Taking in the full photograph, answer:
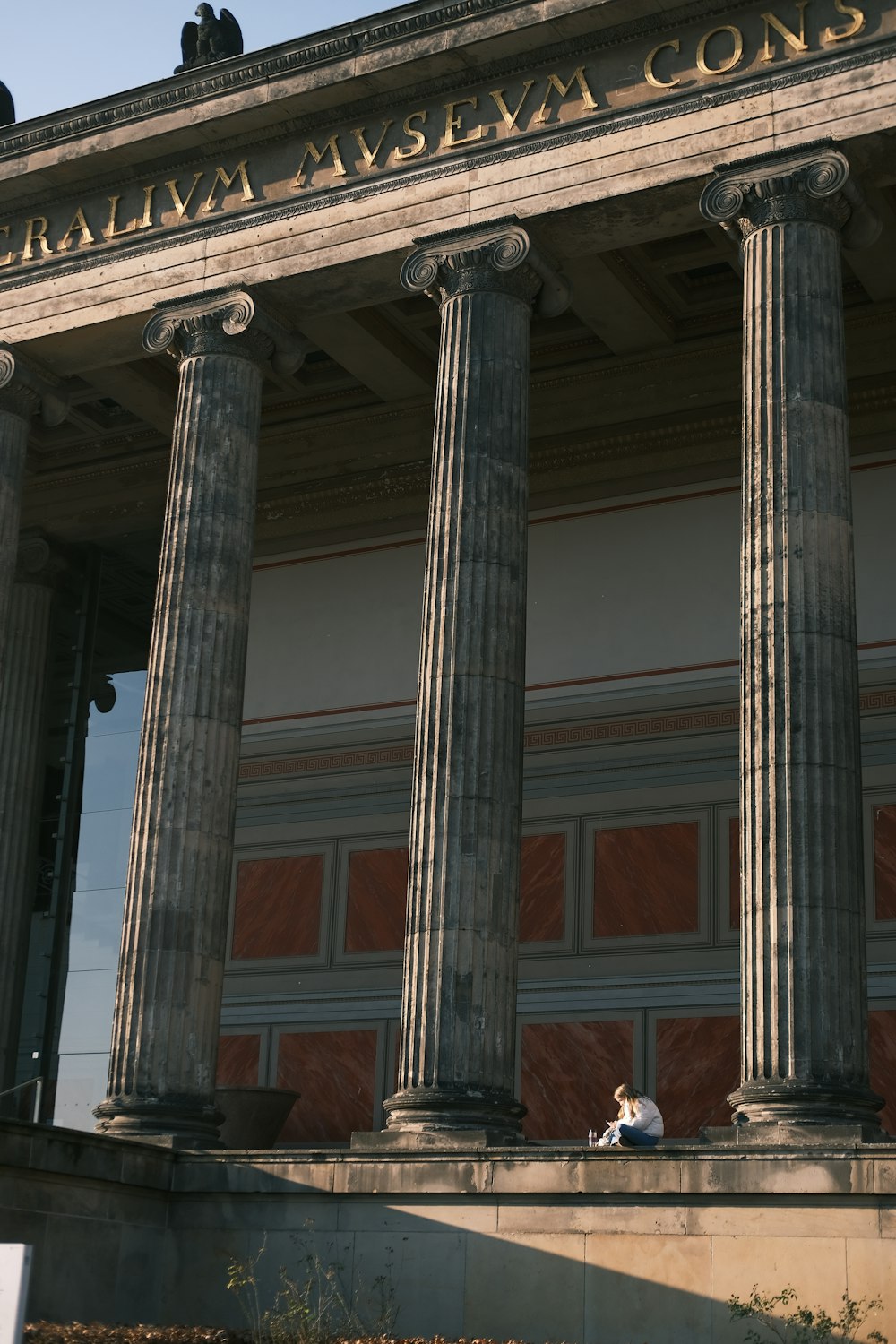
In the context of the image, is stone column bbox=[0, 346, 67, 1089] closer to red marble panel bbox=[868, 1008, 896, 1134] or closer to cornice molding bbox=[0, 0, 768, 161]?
cornice molding bbox=[0, 0, 768, 161]

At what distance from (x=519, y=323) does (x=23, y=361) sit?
790 cm

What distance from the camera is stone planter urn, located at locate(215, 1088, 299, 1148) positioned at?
84.5 ft

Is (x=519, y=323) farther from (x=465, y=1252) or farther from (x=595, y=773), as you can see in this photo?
(x=465, y=1252)

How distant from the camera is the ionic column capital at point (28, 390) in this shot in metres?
26.6

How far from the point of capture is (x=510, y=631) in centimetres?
2173

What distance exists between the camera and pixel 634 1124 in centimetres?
1998

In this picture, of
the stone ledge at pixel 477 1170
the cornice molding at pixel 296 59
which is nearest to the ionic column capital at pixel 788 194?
the cornice molding at pixel 296 59

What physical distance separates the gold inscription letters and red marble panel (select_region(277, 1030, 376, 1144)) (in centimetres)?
1256

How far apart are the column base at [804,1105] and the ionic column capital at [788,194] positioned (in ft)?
31.6

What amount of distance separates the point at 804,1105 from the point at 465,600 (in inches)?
275

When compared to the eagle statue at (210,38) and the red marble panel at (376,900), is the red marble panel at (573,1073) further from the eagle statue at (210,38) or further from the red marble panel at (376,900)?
the eagle statue at (210,38)

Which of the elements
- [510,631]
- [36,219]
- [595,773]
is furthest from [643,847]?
[36,219]

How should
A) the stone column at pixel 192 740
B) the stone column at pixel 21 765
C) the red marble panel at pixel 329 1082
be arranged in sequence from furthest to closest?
the stone column at pixel 21 765 < the red marble panel at pixel 329 1082 < the stone column at pixel 192 740

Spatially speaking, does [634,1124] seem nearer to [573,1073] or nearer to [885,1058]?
[885,1058]
